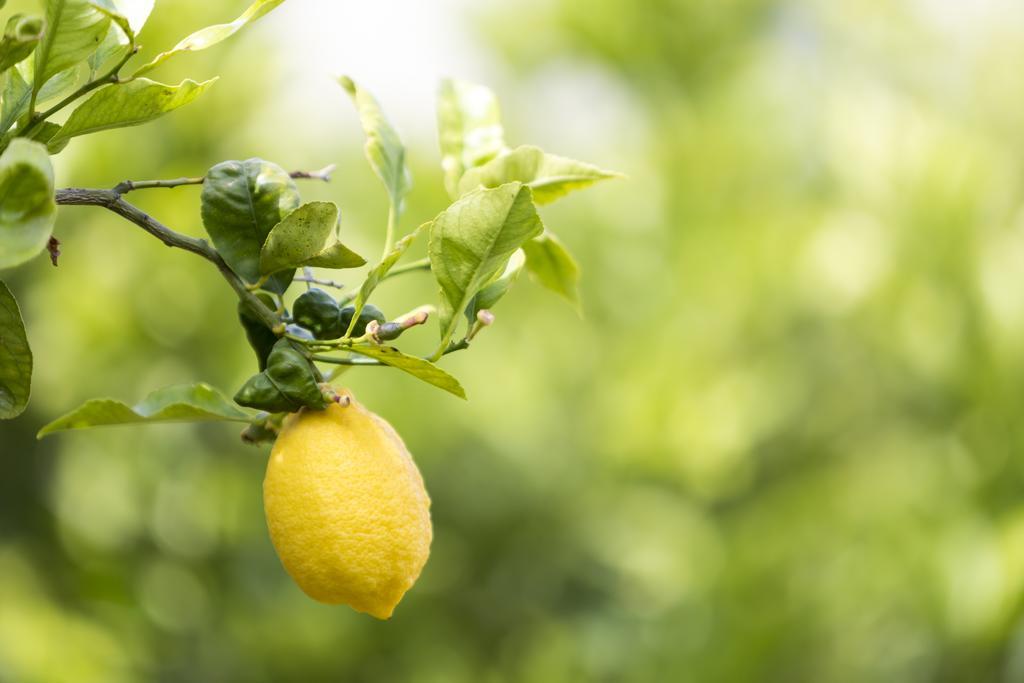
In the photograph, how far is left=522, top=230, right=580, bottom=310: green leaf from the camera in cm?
59

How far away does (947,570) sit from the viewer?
329 centimetres

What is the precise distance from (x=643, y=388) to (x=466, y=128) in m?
3.18

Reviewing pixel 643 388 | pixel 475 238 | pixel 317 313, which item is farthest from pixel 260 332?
pixel 643 388

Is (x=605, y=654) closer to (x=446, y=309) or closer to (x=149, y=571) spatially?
(x=149, y=571)

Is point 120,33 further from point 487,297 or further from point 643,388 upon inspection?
point 643,388

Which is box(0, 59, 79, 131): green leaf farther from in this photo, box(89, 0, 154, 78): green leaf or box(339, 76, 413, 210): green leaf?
box(339, 76, 413, 210): green leaf

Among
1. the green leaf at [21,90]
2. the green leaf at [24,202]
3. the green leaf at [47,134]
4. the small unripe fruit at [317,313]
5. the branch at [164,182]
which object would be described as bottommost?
the small unripe fruit at [317,313]

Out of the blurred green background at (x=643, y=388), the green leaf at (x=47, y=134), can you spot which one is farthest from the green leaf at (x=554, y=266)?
the blurred green background at (x=643, y=388)

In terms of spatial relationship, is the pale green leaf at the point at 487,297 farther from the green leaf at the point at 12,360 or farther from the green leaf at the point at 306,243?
the green leaf at the point at 12,360

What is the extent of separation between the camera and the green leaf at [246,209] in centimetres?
48

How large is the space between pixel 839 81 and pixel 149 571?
3203mm

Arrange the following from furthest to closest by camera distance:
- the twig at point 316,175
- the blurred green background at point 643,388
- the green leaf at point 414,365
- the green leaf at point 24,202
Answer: the blurred green background at point 643,388, the twig at point 316,175, the green leaf at point 414,365, the green leaf at point 24,202

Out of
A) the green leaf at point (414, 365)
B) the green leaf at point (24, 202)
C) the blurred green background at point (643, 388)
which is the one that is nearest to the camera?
the green leaf at point (24, 202)

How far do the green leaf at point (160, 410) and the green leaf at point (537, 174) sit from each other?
0.15m
